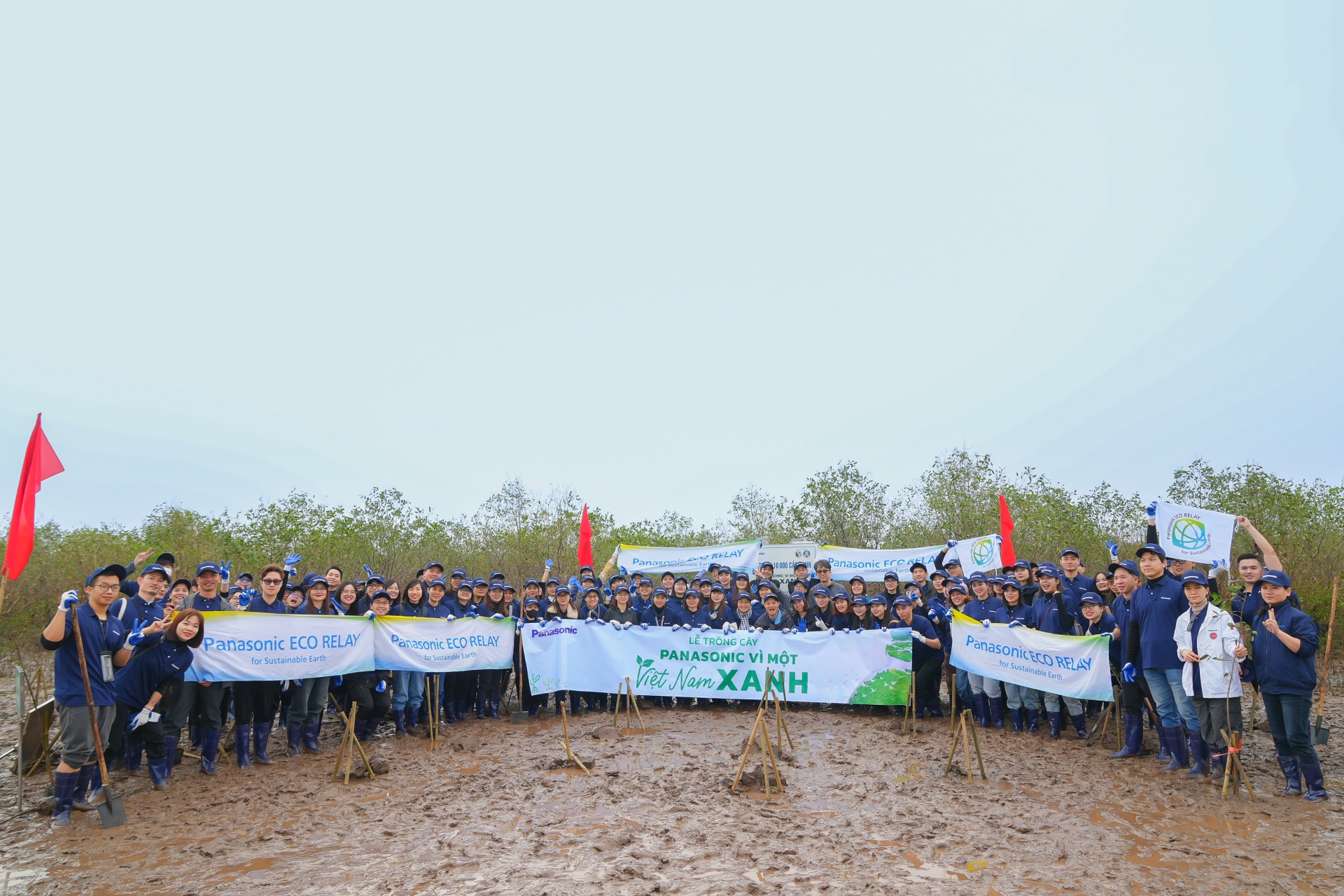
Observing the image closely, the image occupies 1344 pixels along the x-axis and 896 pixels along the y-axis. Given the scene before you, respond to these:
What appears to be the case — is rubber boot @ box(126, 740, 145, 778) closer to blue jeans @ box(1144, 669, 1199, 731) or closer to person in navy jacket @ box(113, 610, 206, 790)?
person in navy jacket @ box(113, 610, 206, 790)

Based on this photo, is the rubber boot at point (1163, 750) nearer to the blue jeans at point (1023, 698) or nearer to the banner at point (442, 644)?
the blue jeans at point (1023, 698)

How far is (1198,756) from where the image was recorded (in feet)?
23.7

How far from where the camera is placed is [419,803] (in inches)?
269

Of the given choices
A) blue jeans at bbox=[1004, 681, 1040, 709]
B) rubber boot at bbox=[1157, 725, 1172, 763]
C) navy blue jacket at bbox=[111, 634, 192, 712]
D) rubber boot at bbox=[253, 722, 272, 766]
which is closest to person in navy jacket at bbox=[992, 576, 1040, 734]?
blue jeans at bbox=[1004, 681, 1040, 709]

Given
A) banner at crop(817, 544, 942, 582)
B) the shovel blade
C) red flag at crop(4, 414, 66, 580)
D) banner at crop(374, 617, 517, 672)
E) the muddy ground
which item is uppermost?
red flag at crop(4, 414, 66, 580)

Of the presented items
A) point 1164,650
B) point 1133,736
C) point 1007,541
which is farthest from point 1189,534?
point 1007,541

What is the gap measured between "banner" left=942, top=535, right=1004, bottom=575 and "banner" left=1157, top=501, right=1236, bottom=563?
4.26 metres

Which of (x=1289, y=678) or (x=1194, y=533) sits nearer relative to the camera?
(x=1289, y=678)

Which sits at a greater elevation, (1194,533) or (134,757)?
(1194,533)

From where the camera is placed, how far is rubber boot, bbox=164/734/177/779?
723cm

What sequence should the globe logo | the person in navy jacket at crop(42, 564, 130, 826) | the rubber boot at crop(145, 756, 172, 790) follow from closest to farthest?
the person in navy jacket at crop(42, 564, 130, 826)
the rubber boot at crop(145, 756, 172, 790)
the globe logo

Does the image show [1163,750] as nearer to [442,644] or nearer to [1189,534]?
[1189,534]

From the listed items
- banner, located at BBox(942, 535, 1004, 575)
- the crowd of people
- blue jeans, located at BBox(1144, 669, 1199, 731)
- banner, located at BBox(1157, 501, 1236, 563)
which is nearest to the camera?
the crowd of people

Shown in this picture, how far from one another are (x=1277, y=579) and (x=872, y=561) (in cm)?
933
